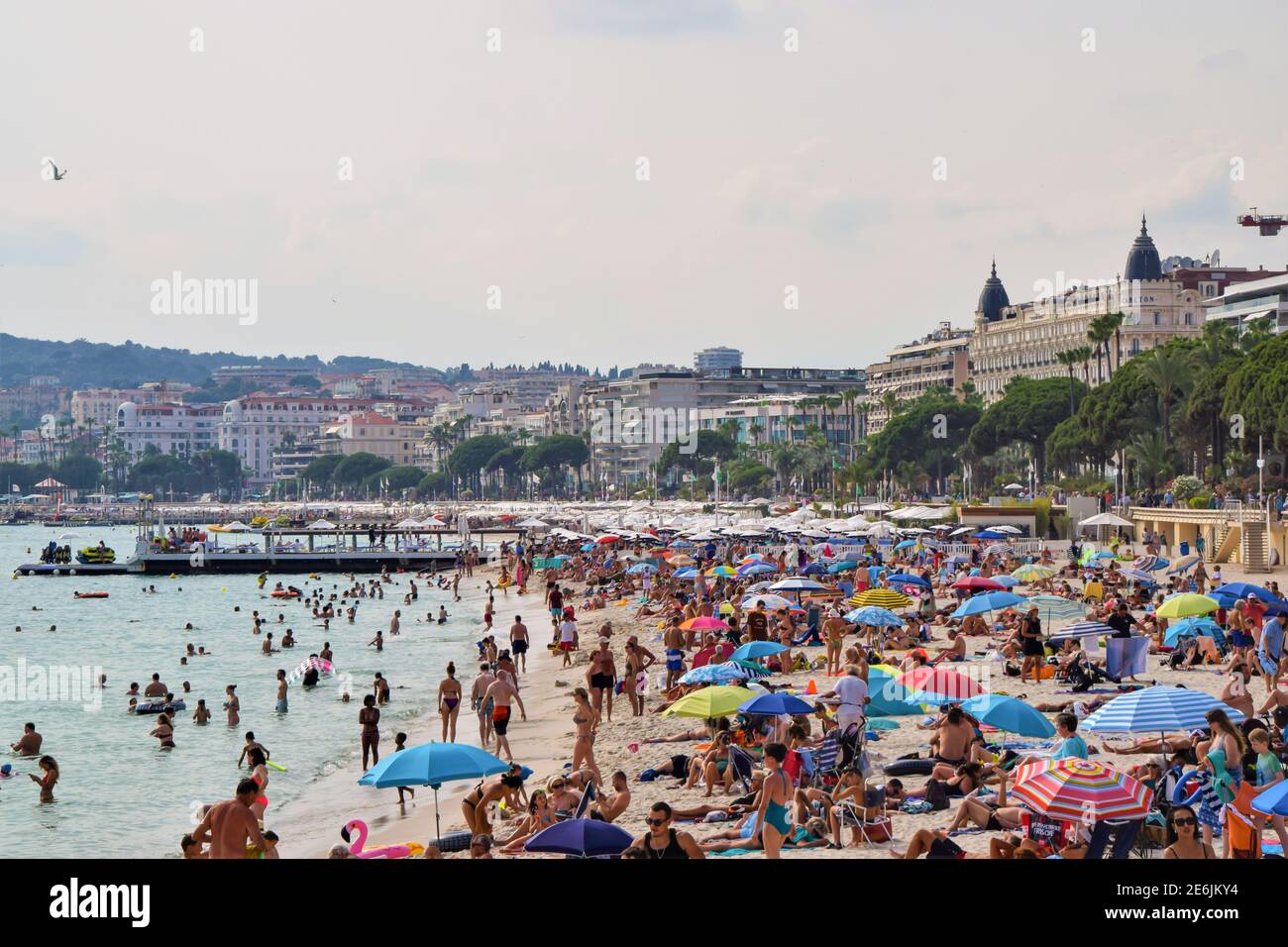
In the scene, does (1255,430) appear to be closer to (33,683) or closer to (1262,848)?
(33,683)

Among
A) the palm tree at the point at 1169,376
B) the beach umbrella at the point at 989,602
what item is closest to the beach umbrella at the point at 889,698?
the beach umbrella at the point at 989,602

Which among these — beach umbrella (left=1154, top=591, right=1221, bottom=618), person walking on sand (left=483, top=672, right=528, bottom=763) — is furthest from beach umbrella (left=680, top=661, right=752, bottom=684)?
beach umbrella (left=1154, top=591, right=1221, bottom=618)

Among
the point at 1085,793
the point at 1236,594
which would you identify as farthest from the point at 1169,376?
the point at 1085,793

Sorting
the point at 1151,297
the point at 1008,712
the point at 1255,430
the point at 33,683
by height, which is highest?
the point at 1151,297

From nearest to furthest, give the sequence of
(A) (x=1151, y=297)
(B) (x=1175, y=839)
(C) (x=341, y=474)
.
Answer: (B) (x=1175, y=839), (A) (x=1151, y=297), (C) (x=341, y=474)
